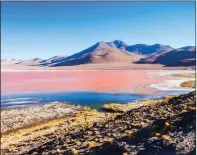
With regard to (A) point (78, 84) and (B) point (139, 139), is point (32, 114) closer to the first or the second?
(B) point (139, 139)

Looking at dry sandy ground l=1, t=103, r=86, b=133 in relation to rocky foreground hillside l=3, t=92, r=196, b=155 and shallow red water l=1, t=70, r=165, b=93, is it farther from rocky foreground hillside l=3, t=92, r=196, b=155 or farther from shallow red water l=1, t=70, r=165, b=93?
shallow red water l=1, t=70, r=165, b=93

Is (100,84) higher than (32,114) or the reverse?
higher

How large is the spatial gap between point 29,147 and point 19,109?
20050mm

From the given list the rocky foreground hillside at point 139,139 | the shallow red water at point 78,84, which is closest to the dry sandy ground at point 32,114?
the rocky foreground hillside at point 139,139

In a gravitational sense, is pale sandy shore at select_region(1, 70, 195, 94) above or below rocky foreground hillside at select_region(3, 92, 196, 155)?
below

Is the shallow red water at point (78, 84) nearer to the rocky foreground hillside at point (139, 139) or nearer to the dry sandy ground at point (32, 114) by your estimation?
the dry sandy ground at point (32, 114)

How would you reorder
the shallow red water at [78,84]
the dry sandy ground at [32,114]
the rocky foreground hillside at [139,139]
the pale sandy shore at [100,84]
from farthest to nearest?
the shallow red water at [78,84]
the pale sandy shore at [100,84]
the dry sandy ground at [32,114]
the rocky foreground hillside at [139,139]

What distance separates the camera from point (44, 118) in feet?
117

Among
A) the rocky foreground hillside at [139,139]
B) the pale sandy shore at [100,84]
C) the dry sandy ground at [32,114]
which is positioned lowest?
the dry sandy ground at [32,114]

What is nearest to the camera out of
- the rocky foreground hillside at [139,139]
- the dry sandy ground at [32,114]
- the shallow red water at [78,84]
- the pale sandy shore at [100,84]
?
the rocky foreground hillside at [139,139]

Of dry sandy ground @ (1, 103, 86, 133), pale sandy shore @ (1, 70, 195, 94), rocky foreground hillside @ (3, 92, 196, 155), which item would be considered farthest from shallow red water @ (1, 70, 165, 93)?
rocky foreground hillside @ (3, 92, 196, 155)

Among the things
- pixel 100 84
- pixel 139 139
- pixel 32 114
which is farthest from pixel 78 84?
pixel 139 139

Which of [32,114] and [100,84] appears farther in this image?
[100,84]

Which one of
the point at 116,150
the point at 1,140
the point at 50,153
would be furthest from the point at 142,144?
the point at 1,140
